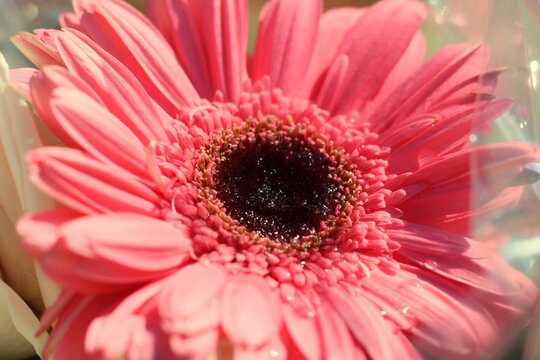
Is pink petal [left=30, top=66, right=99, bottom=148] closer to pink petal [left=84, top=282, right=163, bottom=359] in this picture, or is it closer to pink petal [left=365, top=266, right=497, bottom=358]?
pink petal [left=84, top=282, right=163, bottom=359]

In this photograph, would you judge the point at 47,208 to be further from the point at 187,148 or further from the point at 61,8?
the point at 61,8

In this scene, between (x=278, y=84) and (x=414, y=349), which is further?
(x=278, y=84)

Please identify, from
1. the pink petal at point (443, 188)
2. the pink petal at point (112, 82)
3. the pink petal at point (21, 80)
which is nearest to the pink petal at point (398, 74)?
the pink petal at point (443, 188)

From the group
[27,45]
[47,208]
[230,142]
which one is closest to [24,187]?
[47,208]

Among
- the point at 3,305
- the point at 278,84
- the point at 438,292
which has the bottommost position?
the point at 3,305

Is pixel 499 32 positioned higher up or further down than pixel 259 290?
higher up

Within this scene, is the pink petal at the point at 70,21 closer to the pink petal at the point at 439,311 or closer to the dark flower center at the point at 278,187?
the dark flower center at the point at 278,187
